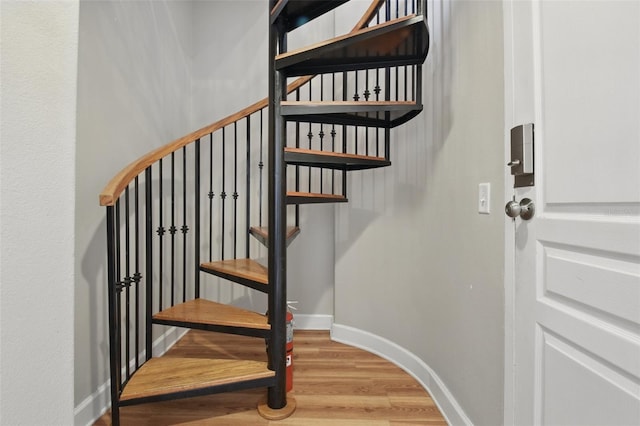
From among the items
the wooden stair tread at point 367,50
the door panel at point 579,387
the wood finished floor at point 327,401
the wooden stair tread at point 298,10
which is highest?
the wooden stair tread at point 298,10

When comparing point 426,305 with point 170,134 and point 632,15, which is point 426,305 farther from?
point 170,134

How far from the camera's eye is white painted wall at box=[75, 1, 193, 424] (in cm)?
139

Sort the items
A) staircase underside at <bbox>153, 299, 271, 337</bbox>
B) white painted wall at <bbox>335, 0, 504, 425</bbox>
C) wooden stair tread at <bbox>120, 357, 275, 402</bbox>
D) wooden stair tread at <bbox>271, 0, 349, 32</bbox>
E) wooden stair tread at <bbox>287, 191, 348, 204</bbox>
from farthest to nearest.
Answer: wooden stair tread at <bbox>287, 191, 348, 204</bbox>
staircase underside at <bbox>153, 299, 271, 337</bbox>
wooden stair tread at <bbox>271, 0, 349, 32</bbox>
wooden stair tread at <bbox>120, 357, 275, 402</bbox>
white painted wall at <bbox>335, 0, 504, 425</bbox>

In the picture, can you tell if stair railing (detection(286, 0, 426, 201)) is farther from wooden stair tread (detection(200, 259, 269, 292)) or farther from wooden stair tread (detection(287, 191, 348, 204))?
wooden stair tread (detection(200, 259, 269, 292))

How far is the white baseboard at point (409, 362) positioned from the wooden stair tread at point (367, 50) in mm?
1800

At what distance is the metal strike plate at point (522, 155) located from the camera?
0.92 m

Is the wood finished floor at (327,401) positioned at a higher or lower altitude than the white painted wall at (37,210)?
lower

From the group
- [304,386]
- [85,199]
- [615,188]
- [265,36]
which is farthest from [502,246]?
[265,36]

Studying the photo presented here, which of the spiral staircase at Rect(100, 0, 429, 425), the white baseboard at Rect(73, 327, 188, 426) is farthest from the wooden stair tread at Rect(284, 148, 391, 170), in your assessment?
the white baseboard at Rect(73, 327, 188, 426)

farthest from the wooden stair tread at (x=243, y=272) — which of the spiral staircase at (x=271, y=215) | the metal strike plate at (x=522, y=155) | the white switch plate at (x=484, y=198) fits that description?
the metal strike plate at (x=522, y=155)

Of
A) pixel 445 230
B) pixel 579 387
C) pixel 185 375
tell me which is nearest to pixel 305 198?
pixel 445 230

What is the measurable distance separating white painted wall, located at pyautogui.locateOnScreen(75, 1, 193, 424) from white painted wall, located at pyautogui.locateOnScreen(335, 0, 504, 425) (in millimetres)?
1545

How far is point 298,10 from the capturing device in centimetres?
144

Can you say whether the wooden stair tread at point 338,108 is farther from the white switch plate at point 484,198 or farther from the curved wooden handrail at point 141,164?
the white switch plate at point 484,198
